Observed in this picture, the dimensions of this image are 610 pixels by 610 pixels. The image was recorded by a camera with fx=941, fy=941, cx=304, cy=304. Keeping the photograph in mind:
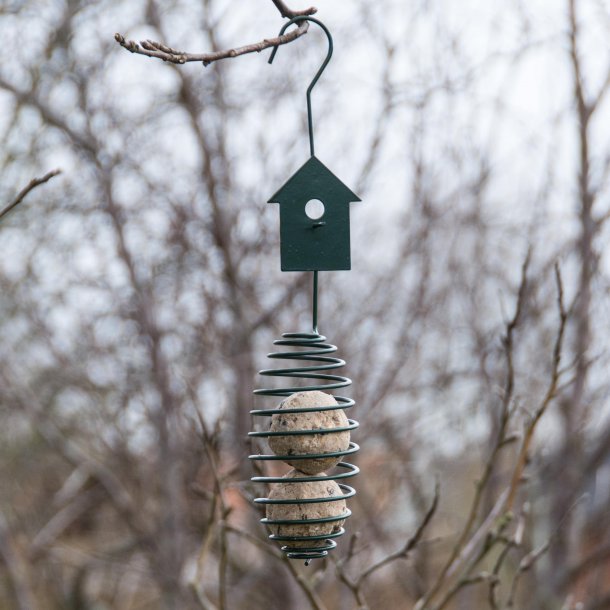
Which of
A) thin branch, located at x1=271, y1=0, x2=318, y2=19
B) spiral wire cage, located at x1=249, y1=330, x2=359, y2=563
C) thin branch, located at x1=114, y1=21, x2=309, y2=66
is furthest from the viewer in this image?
spiral wire cage, located at x1=249, y1=330, x2=359, y2=563

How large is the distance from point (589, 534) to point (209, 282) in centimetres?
288

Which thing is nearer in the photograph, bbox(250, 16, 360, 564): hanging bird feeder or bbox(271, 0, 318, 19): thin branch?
bbox(271, 0, 318, 19): thin branch

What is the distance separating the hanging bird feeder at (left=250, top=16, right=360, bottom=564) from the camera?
197 cm

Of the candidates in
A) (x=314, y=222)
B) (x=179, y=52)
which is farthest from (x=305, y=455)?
(x=179, y=52)

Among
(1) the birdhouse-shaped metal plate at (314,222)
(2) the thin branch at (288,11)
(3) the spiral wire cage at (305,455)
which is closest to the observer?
(2) the thin branch at (288,11)

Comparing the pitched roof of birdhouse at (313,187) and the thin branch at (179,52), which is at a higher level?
the pitched roof of birdhouse at (313,187)

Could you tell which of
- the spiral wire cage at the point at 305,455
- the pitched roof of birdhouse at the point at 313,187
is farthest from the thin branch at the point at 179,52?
the spiral wire cage at the point at 305,455

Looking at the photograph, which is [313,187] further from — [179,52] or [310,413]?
[179,52]

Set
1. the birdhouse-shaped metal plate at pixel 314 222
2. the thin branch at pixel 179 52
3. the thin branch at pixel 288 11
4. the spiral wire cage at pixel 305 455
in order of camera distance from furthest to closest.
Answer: the birdhouse-shaped metal plate at pixel 314 222 < the spiral wire cage at pixel 305 455 < the thin branch at pixel 288 11 < the thin branch at pixel 179 52

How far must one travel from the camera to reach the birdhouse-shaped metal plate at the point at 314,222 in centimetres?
209

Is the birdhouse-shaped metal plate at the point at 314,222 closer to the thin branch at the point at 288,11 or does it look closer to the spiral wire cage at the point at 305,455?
the spiral wire cage at the point at 305,455

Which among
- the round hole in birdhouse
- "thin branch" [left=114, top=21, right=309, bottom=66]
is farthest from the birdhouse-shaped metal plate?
"thin branch" [left=114, top=21, right=309, bottom=66]

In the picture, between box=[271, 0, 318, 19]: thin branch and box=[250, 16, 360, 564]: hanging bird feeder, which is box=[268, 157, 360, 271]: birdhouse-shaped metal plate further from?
box=[271, 0, 318, 19]: thin branch

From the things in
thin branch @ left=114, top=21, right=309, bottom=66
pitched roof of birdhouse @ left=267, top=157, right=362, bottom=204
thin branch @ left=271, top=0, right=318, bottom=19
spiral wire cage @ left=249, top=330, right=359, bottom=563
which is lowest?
spiral wire cage @ left=249, top=330, right=359, bottom=563
